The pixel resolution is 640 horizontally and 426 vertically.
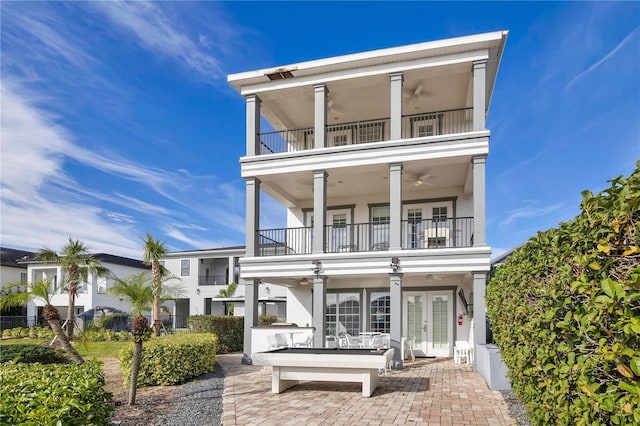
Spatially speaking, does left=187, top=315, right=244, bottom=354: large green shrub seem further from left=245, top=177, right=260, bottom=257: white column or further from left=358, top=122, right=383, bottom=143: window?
left=358, top=122, right=383, bottom=143: window

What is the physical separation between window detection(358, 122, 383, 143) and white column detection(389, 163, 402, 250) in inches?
143

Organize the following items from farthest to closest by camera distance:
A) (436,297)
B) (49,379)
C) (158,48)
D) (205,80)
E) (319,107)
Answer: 1. (205,80)
2. (436,297)
3. (319,107)
4. (158,48)
5. (49,379)

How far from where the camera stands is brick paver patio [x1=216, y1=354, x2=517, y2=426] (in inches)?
292

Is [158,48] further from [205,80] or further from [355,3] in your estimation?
[355,3]

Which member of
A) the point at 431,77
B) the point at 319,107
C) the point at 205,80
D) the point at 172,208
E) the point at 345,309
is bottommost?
the point at 345,309

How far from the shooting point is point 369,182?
53.6 ft

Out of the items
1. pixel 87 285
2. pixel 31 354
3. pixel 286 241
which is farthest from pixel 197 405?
pixel 87 285

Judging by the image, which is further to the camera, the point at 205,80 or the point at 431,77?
the point at 205,80

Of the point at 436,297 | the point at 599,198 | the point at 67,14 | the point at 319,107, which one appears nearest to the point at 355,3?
the point at 319,107

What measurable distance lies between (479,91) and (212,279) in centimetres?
2706

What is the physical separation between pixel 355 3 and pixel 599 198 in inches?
362

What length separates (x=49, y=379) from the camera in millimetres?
5199

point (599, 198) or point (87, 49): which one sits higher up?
point (87, 49)

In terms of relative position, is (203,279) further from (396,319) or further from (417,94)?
(417,94)
